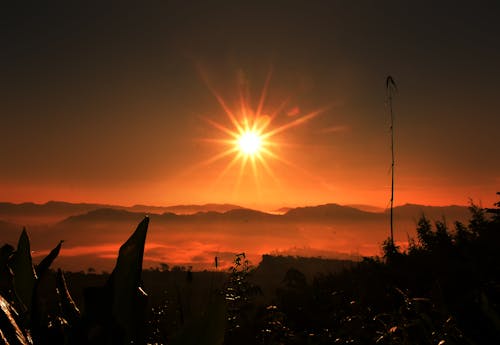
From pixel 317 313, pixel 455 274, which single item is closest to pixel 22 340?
pixel 455 274

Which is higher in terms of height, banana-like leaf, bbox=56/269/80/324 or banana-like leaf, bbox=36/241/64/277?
banana-like leaf, bbox=36/241/64/277

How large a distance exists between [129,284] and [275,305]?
6.70 m

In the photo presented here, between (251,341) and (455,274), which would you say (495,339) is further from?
(251,341)

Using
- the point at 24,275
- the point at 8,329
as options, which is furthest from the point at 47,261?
the point at 8,329

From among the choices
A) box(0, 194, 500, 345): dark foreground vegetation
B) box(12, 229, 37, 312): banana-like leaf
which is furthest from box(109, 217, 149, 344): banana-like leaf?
box(12, 229, 37, 312): banana-like leaf

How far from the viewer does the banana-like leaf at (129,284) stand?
47cm

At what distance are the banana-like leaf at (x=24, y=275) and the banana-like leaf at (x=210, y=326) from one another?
0.90ft

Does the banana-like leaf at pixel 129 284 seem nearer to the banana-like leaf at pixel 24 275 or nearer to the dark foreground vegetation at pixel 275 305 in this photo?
the dark foreground vegetation at pixel 275 305

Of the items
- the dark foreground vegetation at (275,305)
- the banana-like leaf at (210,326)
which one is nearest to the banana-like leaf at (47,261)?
the dark foreground vegetation at (275,305)

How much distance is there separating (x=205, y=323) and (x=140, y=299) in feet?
0.31

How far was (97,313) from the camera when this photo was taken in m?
0.50

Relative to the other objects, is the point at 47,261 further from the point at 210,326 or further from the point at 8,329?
the point at 210,326

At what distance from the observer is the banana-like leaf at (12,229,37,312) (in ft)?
1.97

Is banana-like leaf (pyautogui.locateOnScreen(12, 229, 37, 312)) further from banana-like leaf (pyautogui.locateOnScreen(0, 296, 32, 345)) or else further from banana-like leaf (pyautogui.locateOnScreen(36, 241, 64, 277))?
banana-like leaf (pyautogui.locateOnScreen(0, 296, 32, 345))
